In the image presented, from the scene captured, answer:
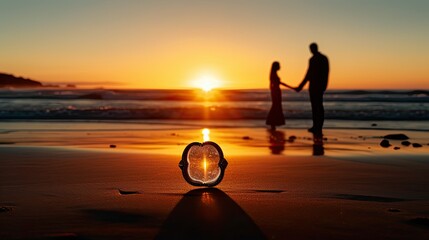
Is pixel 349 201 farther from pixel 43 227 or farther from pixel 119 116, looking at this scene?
pixel 119 116

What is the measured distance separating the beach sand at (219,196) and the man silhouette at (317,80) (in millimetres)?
4008

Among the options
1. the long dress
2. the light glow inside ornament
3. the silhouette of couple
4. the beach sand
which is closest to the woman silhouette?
the long dress

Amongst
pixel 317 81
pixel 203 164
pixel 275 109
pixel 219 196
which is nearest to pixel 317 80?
pixel 317 81

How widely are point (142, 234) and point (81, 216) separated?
2.00 ft

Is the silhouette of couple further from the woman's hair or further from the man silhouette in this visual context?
the woman's hair

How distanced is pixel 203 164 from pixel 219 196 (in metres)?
0.30

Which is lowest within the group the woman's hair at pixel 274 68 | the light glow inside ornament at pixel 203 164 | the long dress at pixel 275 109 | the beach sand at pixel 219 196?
the beach sand at pixel 219 196

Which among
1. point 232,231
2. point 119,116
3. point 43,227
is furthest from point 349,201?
point 119,116

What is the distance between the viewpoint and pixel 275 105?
14344 millimetres

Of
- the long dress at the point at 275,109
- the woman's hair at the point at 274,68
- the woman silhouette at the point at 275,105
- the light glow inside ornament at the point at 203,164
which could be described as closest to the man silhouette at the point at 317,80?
the woman silhouette at the point at 275,105

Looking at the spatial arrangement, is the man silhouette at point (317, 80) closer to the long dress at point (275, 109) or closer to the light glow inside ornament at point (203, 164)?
the long dress at point (275, 109)

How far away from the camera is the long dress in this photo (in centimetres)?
1414

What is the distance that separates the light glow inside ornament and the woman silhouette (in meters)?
9.53

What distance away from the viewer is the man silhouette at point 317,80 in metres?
11.9
